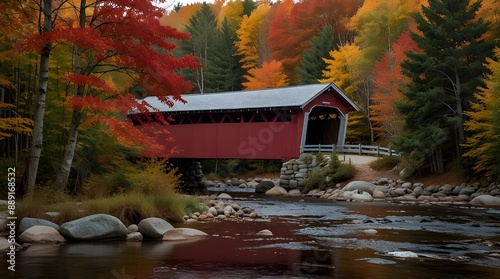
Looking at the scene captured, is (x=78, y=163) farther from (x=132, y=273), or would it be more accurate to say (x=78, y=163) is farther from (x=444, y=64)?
(x=444, y=64)

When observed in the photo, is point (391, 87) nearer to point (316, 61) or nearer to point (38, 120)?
point (316, 61)

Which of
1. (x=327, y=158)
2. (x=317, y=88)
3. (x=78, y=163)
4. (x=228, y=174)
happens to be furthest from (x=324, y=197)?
(x=228, y=174)

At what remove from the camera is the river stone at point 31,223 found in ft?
30.4

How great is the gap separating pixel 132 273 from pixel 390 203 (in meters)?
13.5

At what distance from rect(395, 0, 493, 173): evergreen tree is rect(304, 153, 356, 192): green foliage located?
2.63 meters

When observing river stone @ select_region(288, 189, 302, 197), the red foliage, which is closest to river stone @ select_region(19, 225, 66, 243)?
the red foliage

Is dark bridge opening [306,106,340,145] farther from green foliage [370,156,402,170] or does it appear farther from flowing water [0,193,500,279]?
flowing water [0,193,500,279]

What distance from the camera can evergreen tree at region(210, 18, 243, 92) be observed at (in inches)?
1797

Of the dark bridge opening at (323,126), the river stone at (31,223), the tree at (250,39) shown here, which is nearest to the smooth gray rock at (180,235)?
the river stone at (31,223)

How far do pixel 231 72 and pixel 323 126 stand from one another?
18.2m

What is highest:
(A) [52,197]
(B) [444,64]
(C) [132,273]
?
(B) [444,64]

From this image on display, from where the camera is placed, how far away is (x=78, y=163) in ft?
51.5

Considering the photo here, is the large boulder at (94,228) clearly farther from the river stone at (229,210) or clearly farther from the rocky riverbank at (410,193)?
the rocky riverbank at (410,193)

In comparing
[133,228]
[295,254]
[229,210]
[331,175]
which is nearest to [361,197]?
[331,175]
